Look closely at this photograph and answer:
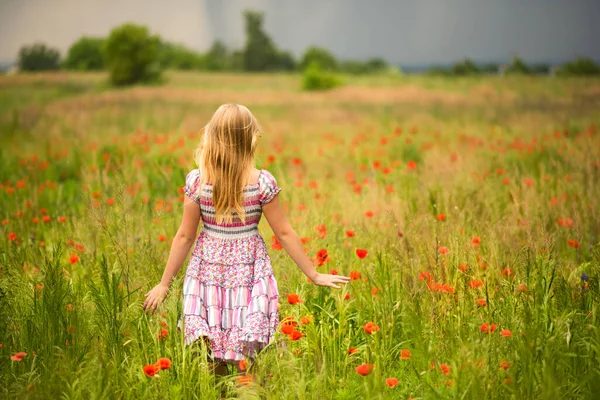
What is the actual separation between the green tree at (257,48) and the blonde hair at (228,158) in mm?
75677

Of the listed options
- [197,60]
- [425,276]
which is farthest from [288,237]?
[197,60]

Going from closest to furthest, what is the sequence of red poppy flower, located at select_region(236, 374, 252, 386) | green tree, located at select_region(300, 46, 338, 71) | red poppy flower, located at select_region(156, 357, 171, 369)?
red poppy flower, located at select_region(156, 357, 171, 369) < red poppy flower, located at select_region(236, 374, 252, 386) < green tree, located at select_region(300, 46, 338, 71)

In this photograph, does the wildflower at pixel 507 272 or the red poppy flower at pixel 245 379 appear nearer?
the red poppy flower at pixel 245 379

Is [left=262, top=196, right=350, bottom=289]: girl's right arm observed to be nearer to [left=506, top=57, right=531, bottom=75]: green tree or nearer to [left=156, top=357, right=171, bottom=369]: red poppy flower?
[left=156, top=357, right=171, bottom=369]: red poppy flower

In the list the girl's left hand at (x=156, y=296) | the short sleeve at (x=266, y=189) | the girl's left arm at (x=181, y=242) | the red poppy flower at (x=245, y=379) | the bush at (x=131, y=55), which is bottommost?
the red poppy flower at (x=245, y=379)

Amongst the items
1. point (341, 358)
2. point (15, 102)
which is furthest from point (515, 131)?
point (15, 102)

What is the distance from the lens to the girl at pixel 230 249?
2543 mm

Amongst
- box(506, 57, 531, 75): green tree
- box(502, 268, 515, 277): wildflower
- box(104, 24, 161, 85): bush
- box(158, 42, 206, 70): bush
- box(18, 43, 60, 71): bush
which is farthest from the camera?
box(158, 42, 206, 70): bush

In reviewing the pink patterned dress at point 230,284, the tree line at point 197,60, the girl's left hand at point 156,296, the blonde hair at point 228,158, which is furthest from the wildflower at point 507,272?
the tree line at point 197,60

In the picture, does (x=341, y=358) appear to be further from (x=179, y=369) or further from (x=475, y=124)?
(x=475, y=124)

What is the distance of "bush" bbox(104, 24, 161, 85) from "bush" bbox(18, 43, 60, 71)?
12141 mm

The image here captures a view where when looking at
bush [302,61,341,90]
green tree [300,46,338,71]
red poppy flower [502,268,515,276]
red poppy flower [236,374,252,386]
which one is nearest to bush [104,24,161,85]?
bush [302,61,341,90]

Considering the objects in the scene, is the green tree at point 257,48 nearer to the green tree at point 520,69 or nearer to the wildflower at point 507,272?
the green tree at point 520,69

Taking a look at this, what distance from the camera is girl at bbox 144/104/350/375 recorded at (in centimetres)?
254
